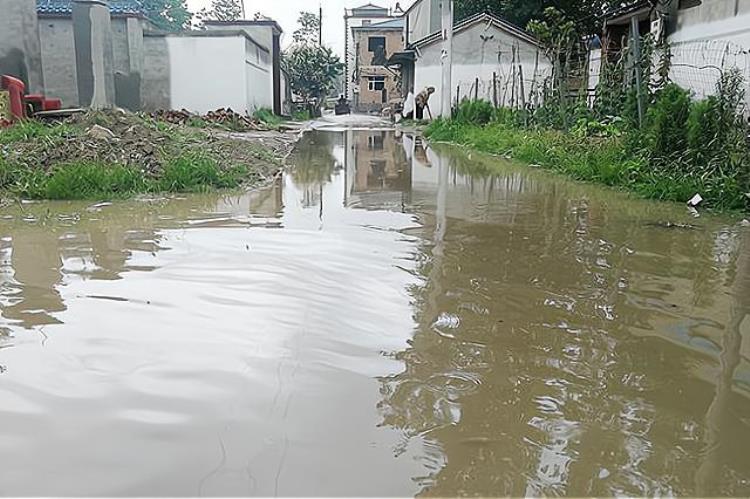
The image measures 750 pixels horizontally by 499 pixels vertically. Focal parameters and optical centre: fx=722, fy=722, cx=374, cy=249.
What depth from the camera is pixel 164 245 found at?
590 centimetres

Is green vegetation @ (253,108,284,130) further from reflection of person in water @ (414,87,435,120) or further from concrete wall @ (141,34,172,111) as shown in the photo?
reflection of person in water @ (414,87,435,120)

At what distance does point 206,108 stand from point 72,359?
22.1 meters

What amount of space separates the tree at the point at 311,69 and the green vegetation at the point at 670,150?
102 ft

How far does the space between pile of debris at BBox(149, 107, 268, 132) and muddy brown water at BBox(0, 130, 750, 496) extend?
1246 centimetres

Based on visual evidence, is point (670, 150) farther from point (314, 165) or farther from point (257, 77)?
point (257, 77)

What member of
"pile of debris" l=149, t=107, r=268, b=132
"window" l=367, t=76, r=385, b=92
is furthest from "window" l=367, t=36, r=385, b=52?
"pile of debris" l=149, t=107, r=268, b=132

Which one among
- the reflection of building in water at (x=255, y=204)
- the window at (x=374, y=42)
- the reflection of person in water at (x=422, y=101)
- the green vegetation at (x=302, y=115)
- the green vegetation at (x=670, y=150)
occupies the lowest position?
the reflection of building in water at (x=255, y=204)

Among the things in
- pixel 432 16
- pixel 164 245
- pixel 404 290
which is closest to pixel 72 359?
pixel 404 290

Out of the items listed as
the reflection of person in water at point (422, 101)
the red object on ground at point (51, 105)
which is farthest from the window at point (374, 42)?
the red object on ground at point (51, 105)

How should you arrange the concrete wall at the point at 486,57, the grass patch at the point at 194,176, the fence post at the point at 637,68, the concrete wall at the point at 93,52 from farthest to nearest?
the concrete wall at the point at 486,57 → the concrete wall at the point at 93,52 → the fence post at the point at 637,68 → the grass patch at the point at 194,176

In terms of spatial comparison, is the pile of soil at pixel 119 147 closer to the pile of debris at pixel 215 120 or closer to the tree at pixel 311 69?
the pile of debris at pixel 215 120

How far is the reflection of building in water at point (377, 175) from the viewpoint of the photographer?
8.79 meters

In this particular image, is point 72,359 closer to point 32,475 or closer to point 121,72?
point 32,475

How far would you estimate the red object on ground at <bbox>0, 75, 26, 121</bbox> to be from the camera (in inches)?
514
